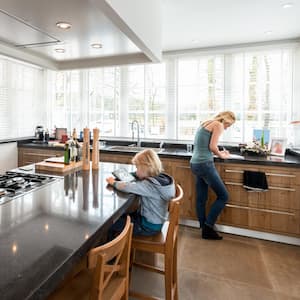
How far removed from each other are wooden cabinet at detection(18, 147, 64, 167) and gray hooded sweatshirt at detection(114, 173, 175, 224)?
2556mm

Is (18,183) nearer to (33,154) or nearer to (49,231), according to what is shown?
(49,231)

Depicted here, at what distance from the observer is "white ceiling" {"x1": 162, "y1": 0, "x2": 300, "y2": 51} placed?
2.46 m

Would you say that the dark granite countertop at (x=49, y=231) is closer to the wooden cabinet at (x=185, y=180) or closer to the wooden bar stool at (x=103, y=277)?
the wooden bar stool at (x=103, y=277)

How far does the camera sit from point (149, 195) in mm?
1619

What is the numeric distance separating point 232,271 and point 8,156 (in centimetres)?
353

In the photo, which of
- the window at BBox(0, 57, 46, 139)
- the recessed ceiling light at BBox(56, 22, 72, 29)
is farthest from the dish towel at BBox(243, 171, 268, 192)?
the window at BBox(0, 57, 46, 139)

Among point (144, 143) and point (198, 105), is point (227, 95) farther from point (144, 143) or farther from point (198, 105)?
point (144, 143)

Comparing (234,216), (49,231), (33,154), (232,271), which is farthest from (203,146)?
(33,154)

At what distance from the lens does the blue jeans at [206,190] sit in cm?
275

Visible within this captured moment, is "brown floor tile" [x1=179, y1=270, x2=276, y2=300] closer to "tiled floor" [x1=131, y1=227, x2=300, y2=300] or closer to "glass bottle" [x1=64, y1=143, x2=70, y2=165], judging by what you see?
"tiled floor" [x1=131, y1=227, x2=300, y2=300]

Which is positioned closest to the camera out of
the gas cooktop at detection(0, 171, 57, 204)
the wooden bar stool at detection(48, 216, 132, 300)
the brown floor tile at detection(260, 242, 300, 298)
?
the wooden bar stool at detection(48, 216, 132, 300)

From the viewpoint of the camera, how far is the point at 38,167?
2.18m

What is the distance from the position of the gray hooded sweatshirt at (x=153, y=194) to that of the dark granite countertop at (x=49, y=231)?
9 centimetres

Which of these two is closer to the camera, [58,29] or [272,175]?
[58,29]
